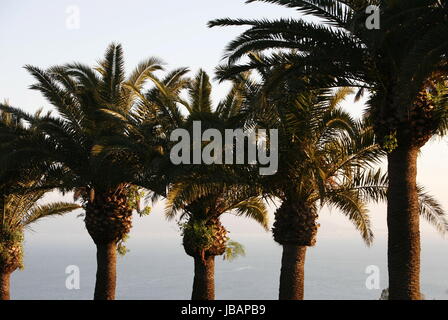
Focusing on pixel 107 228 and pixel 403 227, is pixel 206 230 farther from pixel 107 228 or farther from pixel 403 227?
pixel 403 227

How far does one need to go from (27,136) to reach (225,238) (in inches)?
304

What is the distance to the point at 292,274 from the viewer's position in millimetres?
20000

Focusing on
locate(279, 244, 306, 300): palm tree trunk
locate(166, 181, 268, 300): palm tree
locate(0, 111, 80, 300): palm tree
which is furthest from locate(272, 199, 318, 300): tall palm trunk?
locate(0, 111, 80, 300): palm tree

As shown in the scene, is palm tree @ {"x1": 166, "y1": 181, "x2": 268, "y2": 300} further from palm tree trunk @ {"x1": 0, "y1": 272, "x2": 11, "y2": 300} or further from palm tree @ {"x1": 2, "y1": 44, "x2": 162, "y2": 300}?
palm tree trunk @ {"x1": 0, "y1": 272, "x2": 11, "y2": 300}

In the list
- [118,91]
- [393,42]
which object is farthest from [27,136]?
Result: [393,42]

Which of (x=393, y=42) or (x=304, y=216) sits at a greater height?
(x=393, y=42)

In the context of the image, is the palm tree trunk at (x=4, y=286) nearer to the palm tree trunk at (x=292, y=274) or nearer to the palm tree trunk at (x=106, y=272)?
the palm tree trunk at (x=106, y=272)

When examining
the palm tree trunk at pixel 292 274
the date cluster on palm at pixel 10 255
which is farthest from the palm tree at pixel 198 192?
the date cluster on palm at pixel 10 255

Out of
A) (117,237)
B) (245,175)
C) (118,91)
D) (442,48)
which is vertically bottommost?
(117,237)
